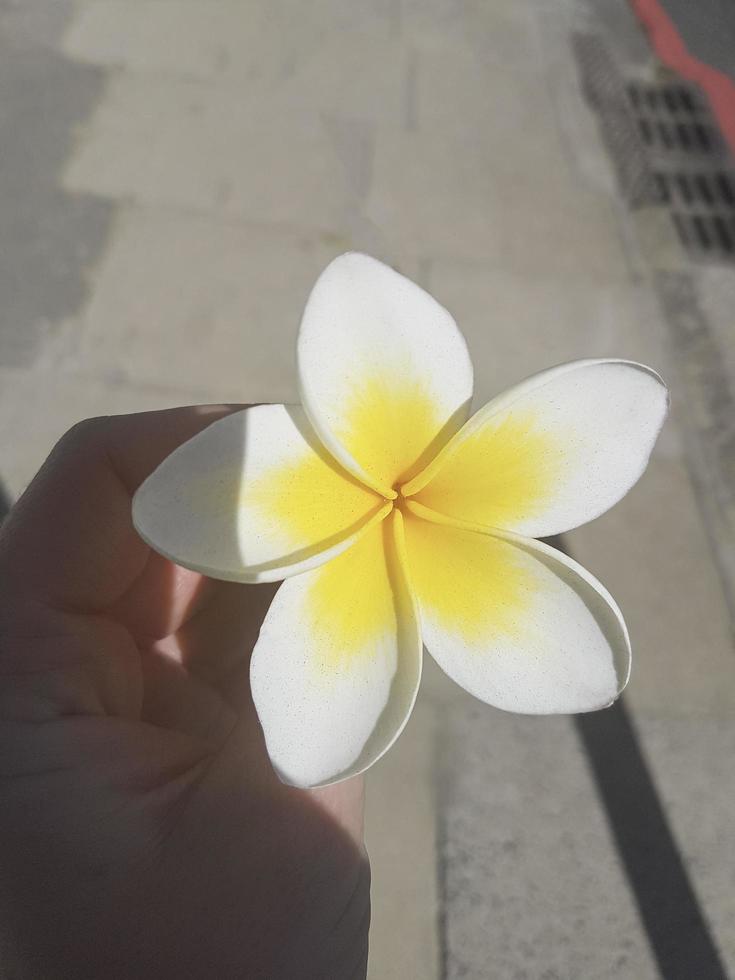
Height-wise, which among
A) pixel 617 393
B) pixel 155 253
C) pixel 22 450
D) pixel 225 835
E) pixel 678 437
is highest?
pixel 617 393

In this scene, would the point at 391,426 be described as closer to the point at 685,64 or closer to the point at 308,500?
the point at 308,500

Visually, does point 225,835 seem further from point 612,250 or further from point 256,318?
point 612,250

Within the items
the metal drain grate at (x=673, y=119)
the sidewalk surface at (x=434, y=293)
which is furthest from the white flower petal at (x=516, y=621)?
the metal drain grate at (x=673, y=119)

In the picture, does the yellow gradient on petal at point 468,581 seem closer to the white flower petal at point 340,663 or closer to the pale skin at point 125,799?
the white flower petal at point 340,663

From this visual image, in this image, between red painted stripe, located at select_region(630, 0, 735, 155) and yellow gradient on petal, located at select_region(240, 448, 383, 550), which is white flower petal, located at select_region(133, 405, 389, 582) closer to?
yellow gradient on petal, located at select_region(240, 448, 383, 550)

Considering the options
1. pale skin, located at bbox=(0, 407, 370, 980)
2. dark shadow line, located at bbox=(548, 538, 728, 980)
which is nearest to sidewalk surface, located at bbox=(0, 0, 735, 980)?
dark shadow line, located at bbox=(548, 538, 728, 980)

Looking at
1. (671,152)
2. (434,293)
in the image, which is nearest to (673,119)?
(671,152)

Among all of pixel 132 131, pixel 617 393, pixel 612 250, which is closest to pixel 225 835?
pixel 617 393
